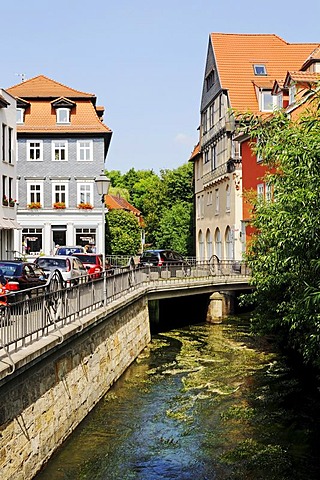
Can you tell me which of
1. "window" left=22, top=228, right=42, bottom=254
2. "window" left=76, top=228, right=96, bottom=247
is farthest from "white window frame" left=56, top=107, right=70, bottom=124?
"window" left=22, top=228, right=42, bottom=254

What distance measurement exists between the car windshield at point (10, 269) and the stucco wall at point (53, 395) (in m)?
3.04

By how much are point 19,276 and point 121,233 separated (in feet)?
117

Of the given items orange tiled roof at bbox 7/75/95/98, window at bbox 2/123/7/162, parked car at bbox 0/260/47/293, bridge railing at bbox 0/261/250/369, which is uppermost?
Result: orange tiled roof at bbox 7/75/95/98

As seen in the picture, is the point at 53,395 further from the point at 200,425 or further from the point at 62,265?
the point at 62,265

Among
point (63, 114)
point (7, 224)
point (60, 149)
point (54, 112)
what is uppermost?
point (54, 112)

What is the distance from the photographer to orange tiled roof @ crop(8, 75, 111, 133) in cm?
4903

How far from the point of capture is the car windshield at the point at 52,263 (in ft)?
86.2

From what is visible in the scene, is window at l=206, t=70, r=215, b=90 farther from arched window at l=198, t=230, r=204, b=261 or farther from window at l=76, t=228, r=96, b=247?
window at l=76, t=228, r=96, b=247

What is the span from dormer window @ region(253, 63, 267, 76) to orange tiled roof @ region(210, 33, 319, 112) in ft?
0.78

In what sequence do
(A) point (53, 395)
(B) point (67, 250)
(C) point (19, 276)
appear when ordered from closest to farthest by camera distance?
1. (A) point (53, 395)
2. (C) point (19, 276)
3. (B) point (67, 250)

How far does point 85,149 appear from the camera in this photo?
163 ft

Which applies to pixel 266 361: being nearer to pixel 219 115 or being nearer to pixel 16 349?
pixel 16 349

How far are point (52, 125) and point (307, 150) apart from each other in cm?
3989

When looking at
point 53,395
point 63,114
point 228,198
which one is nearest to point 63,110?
point 63,114
